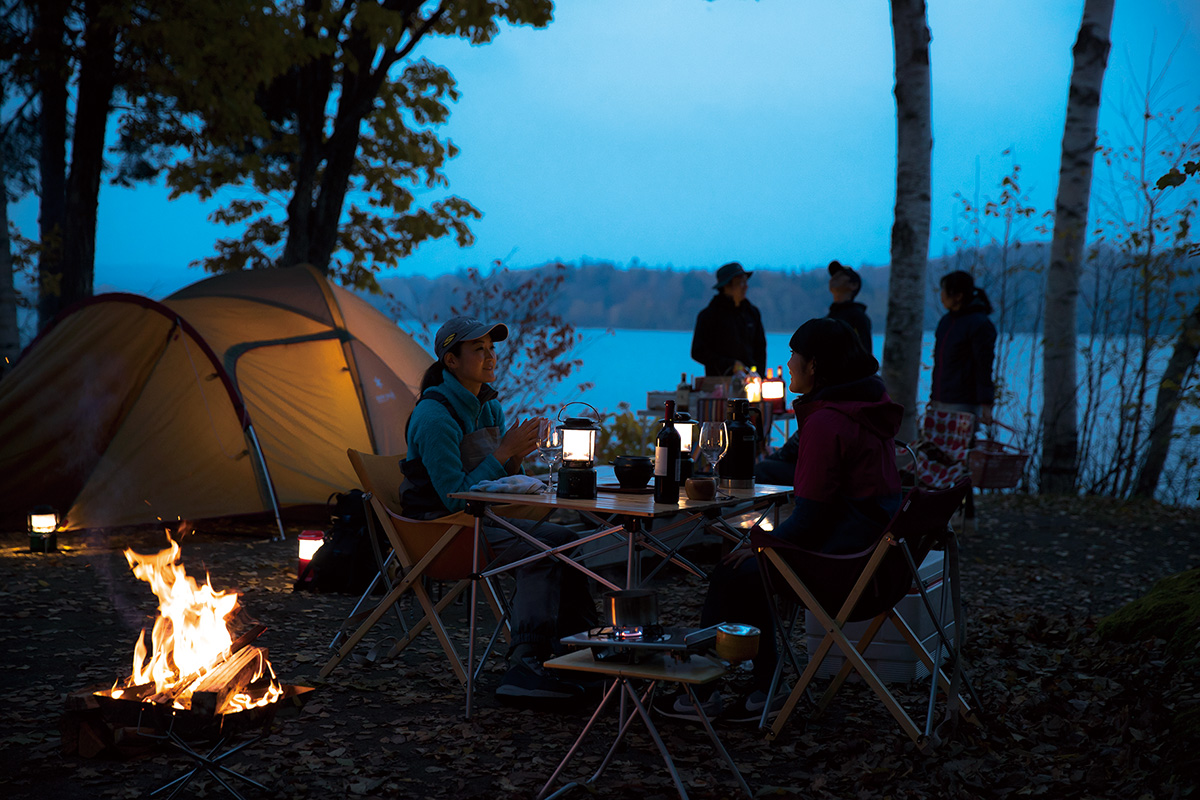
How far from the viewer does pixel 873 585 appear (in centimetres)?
308

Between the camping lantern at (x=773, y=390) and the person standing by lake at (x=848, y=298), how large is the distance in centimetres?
60

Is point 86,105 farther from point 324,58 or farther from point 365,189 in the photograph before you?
point 365,189

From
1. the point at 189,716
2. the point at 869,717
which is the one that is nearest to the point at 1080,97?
the point at 869,717

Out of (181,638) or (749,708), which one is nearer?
(181,638)

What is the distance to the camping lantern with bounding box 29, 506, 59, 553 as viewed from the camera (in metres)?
5.98

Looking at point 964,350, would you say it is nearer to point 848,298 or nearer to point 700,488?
point 848,298

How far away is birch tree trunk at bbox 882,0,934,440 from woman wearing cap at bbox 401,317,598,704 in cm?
446

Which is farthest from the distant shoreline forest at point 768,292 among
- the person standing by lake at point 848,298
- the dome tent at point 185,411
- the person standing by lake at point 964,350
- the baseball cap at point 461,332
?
the baseball cap at point 461,332

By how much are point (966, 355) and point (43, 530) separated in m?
6.23

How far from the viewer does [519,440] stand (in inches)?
142

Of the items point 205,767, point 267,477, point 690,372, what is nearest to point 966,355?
point 690,372

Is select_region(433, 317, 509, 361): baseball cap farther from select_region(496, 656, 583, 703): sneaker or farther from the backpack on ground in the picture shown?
the backpack on ground

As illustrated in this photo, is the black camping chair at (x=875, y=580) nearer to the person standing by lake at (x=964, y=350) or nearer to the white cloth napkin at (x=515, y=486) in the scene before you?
the white cloth napkin at (x=515, y=486)

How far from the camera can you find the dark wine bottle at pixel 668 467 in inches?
124
